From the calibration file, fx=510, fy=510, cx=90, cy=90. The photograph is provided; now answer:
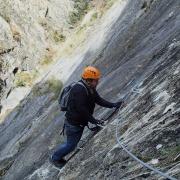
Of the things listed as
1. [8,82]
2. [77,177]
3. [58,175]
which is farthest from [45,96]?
[77,177]

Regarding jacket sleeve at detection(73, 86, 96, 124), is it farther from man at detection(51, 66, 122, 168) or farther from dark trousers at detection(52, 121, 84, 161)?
dark trousers at detection(52, 121, 84, 161)

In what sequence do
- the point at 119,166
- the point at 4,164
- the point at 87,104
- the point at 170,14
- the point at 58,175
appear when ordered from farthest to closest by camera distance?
the point at 4,164
the point at 170,14
the point at 58,175
the point at 87,104
the point at 119,166

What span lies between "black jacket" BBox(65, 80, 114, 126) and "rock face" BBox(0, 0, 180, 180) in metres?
0.50

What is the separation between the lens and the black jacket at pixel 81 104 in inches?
433

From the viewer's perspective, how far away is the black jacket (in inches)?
433

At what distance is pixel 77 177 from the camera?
10445 millimetres

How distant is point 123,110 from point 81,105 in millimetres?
927

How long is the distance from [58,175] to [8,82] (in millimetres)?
19972

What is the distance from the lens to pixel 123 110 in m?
11.1

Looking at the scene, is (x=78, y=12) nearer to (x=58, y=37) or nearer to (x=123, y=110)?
(x=58, y=37)

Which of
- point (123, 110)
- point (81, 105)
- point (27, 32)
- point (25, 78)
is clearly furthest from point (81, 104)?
point (27, 32)

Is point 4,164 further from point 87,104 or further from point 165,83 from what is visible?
point 165,83

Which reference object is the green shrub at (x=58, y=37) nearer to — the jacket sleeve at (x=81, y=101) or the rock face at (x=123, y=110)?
the rock face at (x=123, y=110)

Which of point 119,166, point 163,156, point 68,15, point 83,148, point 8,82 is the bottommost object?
point 8,82
